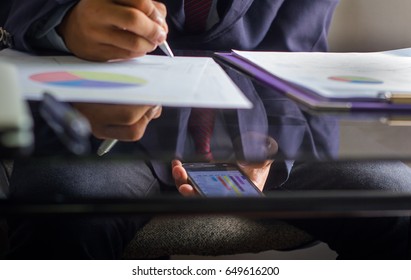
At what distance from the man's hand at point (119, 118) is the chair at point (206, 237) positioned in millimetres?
304

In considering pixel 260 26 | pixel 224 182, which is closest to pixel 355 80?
pixel 224 182

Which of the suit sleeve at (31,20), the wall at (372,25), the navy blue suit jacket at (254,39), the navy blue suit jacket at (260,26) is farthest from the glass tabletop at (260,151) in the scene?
the wall at (372,25)

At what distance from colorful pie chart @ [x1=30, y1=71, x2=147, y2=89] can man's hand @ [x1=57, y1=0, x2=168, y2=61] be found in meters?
0.07

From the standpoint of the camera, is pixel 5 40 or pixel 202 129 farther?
pixel 5 40

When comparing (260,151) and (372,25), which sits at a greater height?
(260,151)

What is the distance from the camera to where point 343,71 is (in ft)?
1.90

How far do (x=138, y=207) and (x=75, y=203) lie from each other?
4cm

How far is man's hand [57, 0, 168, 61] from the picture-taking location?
564mm

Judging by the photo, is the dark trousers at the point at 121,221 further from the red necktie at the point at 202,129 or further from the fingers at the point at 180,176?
the red necktie at the point at 202,129

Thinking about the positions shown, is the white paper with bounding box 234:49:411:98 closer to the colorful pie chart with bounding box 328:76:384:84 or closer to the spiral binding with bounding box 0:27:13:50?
the colorful pie chart with bounding box 328:76:384:84

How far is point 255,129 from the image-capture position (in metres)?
0.42

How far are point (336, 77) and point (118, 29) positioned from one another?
0.21 meters

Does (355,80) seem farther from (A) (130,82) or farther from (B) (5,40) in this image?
(B) (5,40)
